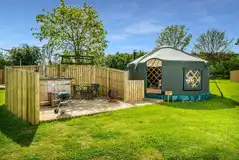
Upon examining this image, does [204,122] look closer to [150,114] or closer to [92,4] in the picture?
[150,114]

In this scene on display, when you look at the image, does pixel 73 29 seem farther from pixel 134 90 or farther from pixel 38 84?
pixel 38 84

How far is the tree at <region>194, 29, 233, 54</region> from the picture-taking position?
27875 mm

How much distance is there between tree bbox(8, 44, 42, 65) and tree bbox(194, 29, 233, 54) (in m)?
21.5

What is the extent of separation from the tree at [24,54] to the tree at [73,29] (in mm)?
7264

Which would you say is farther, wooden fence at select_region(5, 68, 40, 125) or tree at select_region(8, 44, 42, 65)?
tree at select_region(8, 44, 42, 65)

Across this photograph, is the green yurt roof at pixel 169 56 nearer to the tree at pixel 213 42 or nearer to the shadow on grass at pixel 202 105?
the shadow on grass at pixel 202 105

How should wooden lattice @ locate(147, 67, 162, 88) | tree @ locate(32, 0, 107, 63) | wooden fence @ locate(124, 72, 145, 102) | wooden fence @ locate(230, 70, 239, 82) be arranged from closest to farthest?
wooden fence @ locate(124, 72, 145, 102), tree @ locate(32, 0, 107, 63), wooden lattice @ locate(147, 67, 162, 88), wooden fence @ locate(230, 70, 239, 82)

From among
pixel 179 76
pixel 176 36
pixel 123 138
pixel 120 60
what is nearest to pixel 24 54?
pixel 120 60

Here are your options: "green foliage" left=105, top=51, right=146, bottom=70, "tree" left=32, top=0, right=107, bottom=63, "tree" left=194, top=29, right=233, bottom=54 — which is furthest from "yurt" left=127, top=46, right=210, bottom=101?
"tree" left=194, top=29, right=233, bottom=54

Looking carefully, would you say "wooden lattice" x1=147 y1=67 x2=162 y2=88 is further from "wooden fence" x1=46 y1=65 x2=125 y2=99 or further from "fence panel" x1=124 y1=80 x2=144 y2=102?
"wooden fence" x1=46 y1=65 x2=125 y2=99

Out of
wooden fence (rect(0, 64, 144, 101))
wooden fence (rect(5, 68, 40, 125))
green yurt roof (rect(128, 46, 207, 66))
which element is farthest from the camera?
green yurt roof (rect(128, 46, 207, 66))

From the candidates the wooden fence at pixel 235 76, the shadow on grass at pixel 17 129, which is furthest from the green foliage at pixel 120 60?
the shadow on grass at pixel 17 129

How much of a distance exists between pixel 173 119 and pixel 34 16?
974 cm

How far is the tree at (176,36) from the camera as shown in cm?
2602
